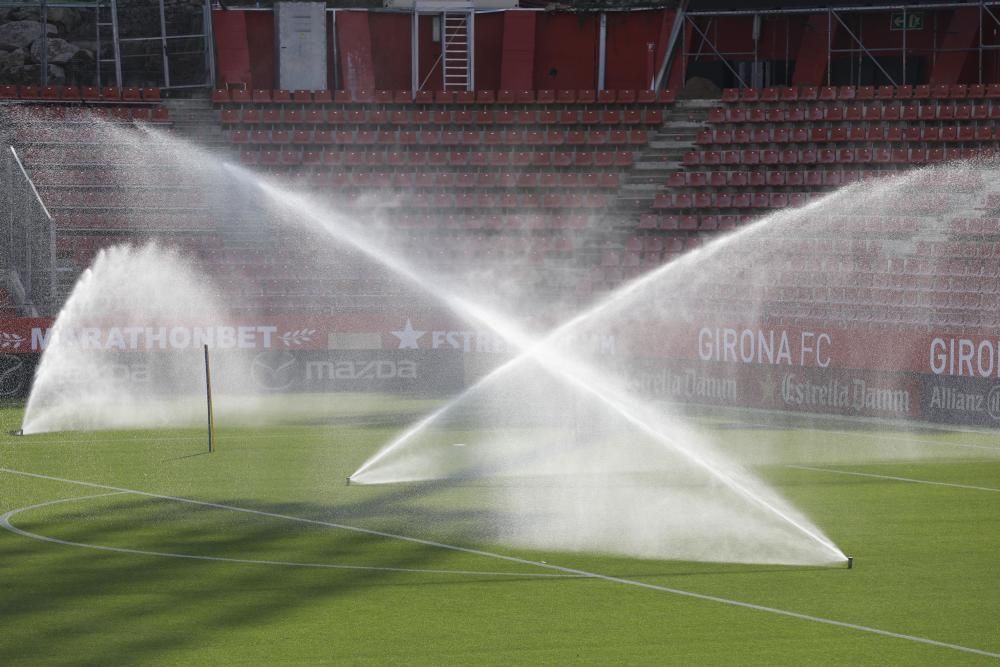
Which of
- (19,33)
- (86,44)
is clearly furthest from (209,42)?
(19,33)

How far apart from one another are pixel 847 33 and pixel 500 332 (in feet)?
51.6

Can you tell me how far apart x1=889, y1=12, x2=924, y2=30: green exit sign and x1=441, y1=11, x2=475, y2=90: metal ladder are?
12.5m

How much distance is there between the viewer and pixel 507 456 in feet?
69.8

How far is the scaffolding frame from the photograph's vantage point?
127ft

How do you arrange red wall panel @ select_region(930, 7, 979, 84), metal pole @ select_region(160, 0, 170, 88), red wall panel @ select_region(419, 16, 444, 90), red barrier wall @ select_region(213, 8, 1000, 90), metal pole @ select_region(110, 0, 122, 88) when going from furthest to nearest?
red wall panel @ select_region(419, 16, 444, 90) → metal pole @ select_region(160, 0, 170, 88) → metal pole @ select_region(110, 0, 122, 88) → red barrier wall @ select_region(213, 8, 1000, 90) → red wall panel @ select_region(930, 7, 979, 84)

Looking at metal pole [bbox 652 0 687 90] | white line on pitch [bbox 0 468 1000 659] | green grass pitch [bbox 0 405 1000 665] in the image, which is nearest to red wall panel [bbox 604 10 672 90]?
metal pole [bbox 652 0 687 90]

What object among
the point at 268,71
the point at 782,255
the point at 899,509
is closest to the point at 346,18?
the point at 268,71

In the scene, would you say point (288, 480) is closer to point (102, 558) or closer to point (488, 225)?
point (102, 558)

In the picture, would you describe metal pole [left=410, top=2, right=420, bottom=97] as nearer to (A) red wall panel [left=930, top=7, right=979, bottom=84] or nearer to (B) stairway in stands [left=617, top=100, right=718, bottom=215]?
(B) stairway in stands [left=617, top=100, right=718, bottom=215]

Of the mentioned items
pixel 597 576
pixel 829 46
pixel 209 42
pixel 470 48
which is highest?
pixel 209 42

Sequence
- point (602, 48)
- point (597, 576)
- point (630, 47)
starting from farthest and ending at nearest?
point (630, 47), point (602, 48), point (597, 576)

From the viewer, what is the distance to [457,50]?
4397 cm

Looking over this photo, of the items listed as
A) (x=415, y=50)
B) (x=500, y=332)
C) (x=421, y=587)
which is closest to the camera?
(x=421, y=587)

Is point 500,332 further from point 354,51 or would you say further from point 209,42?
point 209,42
